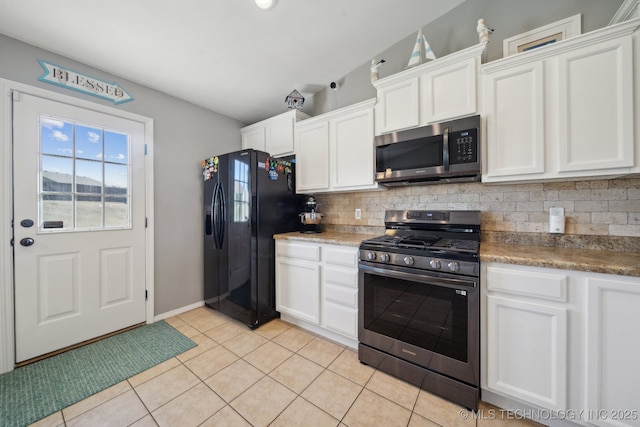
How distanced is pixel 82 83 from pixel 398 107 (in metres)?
2.77

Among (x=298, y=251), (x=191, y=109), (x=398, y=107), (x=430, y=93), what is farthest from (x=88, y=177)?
(x=430, y=93)

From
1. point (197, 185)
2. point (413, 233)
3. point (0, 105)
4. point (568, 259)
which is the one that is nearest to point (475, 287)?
point (568, 259)

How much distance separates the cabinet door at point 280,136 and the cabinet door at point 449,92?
57.1 inches

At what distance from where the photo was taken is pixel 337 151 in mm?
2383

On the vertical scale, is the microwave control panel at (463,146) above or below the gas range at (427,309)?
above

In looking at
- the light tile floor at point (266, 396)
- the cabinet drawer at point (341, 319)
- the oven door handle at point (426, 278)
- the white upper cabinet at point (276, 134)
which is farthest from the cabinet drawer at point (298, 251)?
the white upper cabinet at point (276, 134)

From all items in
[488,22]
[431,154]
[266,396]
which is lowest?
[266,396]

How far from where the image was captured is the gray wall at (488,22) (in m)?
1.59

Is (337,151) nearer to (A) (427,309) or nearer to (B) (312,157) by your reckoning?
(B) (312,157)

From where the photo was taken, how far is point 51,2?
1.51 m

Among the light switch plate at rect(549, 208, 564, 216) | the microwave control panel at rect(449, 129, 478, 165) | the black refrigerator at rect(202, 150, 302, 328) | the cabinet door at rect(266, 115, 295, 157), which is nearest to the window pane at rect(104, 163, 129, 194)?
the black refrigerator at rect(202, 150, 302, 328)

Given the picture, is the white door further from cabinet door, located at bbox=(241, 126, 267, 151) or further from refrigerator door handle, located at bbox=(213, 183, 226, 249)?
cabinet door, located at bbox=(241, 126, 267, 151)

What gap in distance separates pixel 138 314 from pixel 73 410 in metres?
1.05

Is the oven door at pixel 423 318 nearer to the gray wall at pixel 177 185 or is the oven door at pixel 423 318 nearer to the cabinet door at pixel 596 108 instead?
the cabinet door at pixel 596 108
